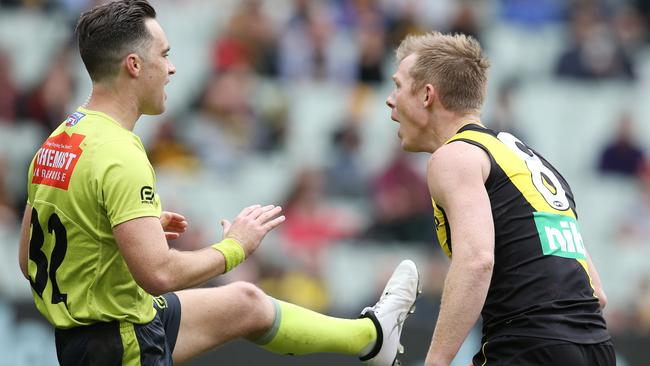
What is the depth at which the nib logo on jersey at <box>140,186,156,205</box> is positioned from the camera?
442 centimetres

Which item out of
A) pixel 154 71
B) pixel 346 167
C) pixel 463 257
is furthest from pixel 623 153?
pixel 154 71

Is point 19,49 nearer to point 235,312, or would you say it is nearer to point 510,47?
point 510,47

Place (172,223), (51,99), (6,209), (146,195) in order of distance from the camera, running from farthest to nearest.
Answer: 1. (51,99)
2. (6,209)
3. (172,223)
4. (146,195)

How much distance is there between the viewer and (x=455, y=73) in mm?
4797

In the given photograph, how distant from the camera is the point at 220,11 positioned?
1168cm

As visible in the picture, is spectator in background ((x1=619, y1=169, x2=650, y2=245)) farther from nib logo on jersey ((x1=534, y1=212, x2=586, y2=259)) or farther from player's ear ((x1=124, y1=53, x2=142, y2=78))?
player's ear ((x1=124, y1=53, x2=142, y2=78))

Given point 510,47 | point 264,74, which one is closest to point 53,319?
point 264,74

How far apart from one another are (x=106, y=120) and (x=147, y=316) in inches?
33.2

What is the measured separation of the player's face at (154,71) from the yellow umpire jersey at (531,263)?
124cm

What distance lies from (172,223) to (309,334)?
825 mm

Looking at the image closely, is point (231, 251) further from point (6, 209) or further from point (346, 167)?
point (346, 167)

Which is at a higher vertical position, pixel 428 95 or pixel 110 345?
pixel 428 95

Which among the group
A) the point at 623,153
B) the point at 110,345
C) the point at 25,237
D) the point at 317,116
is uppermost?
the point at 623,153

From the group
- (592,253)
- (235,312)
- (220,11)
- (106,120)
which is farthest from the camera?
(220,11)
